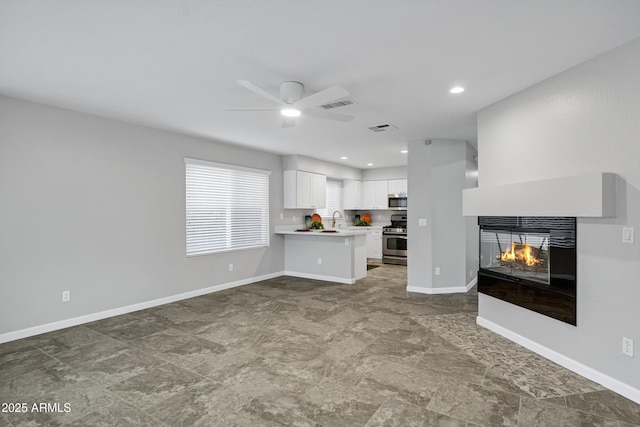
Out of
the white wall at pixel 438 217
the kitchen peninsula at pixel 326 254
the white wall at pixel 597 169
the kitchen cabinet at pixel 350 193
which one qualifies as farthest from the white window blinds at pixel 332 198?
the white wall at pixel 597 169

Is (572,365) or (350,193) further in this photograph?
(350,193)

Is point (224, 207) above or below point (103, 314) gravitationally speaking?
above

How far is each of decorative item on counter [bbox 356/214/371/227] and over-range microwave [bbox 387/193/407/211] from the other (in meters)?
0.75

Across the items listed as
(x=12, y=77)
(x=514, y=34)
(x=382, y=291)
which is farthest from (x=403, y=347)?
(x=12, y=77)

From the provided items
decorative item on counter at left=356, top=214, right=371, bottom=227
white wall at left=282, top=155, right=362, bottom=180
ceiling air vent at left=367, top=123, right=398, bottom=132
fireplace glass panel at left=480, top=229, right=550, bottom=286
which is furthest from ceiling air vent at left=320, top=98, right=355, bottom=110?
decorative item on counter at left=356, top=214, right=371, bottom=227

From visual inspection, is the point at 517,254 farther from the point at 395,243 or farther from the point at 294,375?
the point at 395,243

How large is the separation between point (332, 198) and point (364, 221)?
1225mm

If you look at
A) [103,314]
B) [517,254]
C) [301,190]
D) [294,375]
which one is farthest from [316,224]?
[294,375]

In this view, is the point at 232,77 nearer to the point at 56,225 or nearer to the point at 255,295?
the point at 56,225

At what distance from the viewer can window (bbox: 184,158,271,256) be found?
212 inches

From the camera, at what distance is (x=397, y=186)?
8914mm

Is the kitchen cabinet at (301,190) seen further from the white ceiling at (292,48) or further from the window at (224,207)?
the white ceiling at (292,48)

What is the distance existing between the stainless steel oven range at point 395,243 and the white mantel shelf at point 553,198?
4.49 meters

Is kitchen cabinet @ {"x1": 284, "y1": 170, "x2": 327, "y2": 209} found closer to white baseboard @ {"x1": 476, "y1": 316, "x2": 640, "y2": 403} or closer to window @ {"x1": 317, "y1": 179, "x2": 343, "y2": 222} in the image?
window @ {"x1": 317, "y1": 179, "x2": 343, "y2": 222}
